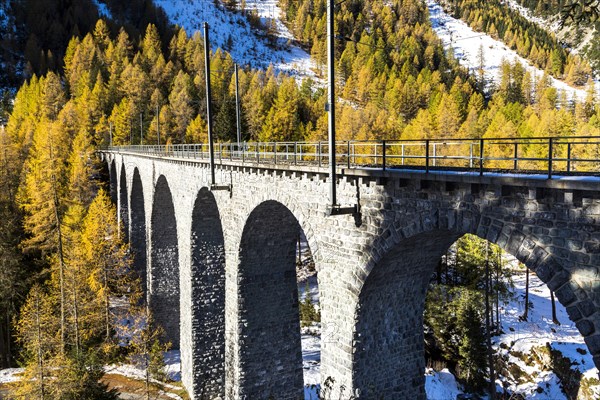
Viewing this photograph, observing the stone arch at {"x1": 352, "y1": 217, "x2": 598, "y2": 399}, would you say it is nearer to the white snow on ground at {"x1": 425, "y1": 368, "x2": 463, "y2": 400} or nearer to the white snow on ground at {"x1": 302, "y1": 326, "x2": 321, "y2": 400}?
the white snow on ground at {"x1": 302, "y1": 326, "x2": 321, "y2": 400}

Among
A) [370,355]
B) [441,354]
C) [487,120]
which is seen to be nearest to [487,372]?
[441,354]

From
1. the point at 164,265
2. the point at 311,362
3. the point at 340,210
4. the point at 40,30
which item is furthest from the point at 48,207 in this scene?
the point at 40,30

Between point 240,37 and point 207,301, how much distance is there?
516 feet

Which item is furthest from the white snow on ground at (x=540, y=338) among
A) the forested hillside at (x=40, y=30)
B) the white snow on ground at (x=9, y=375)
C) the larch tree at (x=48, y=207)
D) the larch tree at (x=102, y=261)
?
the forested hillside at (x=40, y=30)

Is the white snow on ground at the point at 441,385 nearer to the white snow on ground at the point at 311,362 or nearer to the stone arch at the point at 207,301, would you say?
the white snow on ground at the point at 311,362

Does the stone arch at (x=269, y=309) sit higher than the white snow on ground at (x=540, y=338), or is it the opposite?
the stone arch at (x=269, y=309)

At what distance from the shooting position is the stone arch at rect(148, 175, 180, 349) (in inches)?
1251

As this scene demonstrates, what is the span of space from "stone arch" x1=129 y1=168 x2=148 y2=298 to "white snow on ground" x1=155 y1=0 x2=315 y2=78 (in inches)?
4181

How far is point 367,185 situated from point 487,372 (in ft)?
74.3

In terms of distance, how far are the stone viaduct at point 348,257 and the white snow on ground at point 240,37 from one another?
12337 centimetres

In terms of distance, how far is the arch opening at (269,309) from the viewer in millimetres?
18531

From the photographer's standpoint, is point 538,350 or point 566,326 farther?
point 566,326

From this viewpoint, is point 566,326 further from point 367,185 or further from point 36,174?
point 36,174

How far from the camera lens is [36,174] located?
39.9 meters
